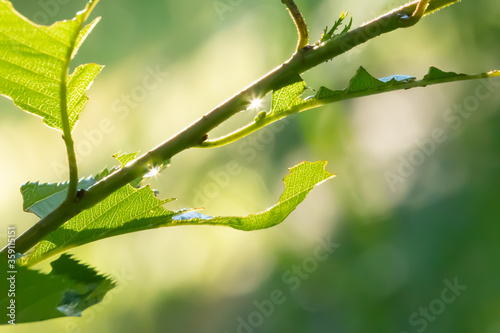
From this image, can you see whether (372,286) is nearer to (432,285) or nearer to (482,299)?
(432,285)

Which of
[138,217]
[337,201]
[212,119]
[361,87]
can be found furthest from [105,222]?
[337,201]

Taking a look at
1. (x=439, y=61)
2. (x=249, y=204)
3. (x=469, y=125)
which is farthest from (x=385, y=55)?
(x=249, y=204)

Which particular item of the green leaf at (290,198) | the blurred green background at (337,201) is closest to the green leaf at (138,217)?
the green leaf at (290,198)

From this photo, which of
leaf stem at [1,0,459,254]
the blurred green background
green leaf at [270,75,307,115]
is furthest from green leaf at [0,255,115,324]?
the blurred green background

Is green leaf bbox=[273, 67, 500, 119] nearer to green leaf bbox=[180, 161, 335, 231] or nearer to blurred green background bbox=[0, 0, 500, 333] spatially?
green leaf bbox=[180, 161, 335, 231]

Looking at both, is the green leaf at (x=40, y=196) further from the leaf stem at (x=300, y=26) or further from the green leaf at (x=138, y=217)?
the leaf stem at (x=300, y=26)

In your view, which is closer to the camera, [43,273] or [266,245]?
[43,273]
